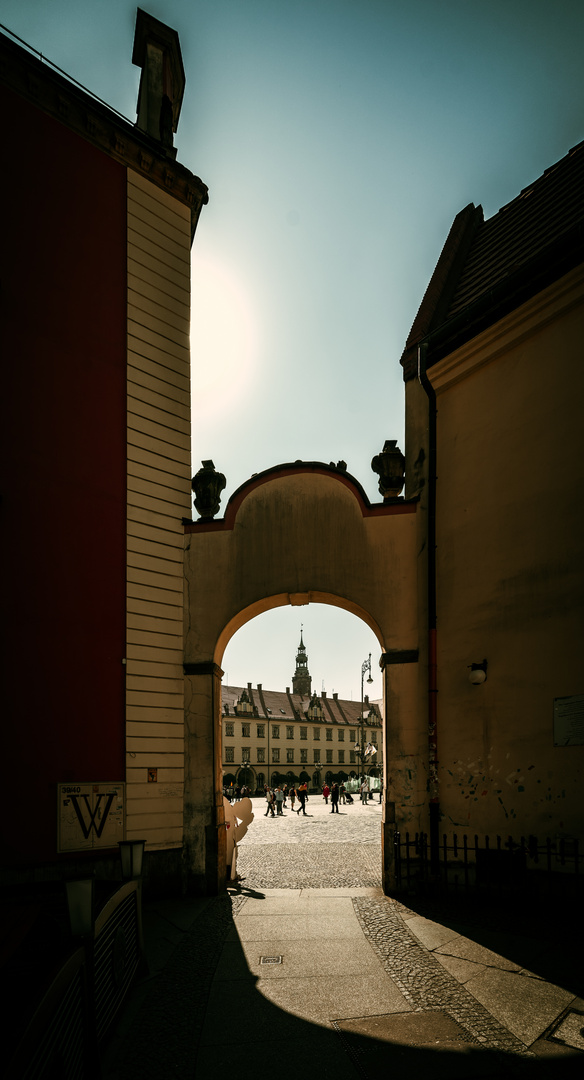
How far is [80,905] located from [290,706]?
3304 inches

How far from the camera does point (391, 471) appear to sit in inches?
484

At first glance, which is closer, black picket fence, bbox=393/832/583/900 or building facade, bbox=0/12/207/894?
black picket fence, bbox=393/832/583/900

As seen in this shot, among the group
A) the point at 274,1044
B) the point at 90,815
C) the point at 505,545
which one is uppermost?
the point at 505,545

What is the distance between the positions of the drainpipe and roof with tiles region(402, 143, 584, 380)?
1.67 ft

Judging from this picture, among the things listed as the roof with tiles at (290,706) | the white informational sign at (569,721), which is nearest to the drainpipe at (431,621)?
the white informational sign at (569,721)

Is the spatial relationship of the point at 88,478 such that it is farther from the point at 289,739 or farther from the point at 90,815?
the point at 289,739

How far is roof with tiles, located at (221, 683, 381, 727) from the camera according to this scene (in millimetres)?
78938

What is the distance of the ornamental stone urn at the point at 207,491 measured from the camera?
1278cm

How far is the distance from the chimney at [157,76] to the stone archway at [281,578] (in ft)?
25.1

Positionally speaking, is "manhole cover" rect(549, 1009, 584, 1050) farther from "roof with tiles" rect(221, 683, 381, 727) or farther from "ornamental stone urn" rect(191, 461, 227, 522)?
"roof with tiles" rect(221, 683, 381, 727)

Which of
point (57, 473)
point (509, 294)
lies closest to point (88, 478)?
point (57, 473)

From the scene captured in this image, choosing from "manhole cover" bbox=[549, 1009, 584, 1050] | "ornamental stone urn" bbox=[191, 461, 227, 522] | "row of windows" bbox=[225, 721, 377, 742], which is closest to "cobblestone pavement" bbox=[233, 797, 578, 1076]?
"manhole cover" bbox=[549, 1009, 584, 1050]

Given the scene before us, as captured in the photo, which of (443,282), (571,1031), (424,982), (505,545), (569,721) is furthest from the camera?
(443,282)

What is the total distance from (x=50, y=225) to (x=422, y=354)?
21.6ft
